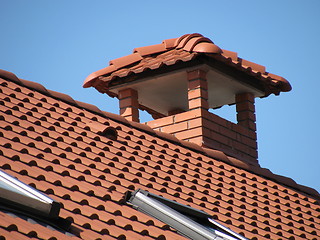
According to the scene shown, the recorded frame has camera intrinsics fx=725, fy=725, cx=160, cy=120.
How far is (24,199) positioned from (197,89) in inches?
236

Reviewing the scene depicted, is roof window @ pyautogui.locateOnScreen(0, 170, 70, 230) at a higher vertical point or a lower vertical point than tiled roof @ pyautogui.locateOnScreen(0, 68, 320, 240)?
lower

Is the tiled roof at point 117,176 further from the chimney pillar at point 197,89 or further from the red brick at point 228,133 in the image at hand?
the chimney pillar at point 197,89

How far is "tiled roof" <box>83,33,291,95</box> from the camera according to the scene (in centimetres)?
1089

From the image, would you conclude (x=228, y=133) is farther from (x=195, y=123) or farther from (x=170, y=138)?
(x=170, y=138)

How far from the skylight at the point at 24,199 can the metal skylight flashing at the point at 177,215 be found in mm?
1380

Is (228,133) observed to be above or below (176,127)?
above

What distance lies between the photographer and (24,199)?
17.9 ft

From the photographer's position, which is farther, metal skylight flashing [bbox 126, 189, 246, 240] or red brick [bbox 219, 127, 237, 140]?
red brick [bbox 219, 127, 237, 140]

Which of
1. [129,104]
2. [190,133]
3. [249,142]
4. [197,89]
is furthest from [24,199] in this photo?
[249,142]

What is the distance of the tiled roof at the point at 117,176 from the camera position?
6266mm

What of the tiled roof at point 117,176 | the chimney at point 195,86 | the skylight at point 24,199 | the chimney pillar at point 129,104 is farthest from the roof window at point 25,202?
the chimney pillar at point 129,104

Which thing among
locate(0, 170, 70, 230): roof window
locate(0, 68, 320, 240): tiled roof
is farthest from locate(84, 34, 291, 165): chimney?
locate(0, 170, 70, 230): roof window

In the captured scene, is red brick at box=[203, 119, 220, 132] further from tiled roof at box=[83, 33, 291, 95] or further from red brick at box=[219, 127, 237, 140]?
tiled roof at box=[83, 33, 291, 95]

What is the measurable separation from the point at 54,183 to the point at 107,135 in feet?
7.25
